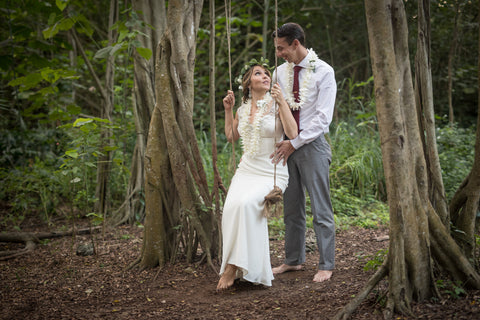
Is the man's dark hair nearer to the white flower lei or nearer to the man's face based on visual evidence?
the man's face

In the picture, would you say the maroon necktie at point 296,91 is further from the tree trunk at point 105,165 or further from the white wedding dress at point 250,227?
the tree trunk at point 105,165

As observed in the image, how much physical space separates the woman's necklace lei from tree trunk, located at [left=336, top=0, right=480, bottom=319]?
1131mm

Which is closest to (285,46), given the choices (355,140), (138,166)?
(138,166)

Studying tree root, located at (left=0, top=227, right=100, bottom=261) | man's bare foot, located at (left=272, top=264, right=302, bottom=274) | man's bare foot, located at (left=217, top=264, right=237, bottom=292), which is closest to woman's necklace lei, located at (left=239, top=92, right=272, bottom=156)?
man's bare foot, located at (left=217, top=264, right=237, bottom=292)

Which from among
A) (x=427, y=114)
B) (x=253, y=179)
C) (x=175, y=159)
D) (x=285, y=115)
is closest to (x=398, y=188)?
(x=427, y=114)

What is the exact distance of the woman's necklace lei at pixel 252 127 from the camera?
3.34 metres

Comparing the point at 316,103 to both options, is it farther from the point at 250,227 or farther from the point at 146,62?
the point at 146,62

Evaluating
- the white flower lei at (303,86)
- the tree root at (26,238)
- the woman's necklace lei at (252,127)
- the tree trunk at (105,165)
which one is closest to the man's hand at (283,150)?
the woman's necklace lei at (252,127)

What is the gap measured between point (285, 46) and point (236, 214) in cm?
138

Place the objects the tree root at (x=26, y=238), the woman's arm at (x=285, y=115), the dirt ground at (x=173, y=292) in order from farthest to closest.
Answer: the tree root at (x=26, y=238) → the woman's arm at (x=285, y=115) → the dirt ground at (x=173, y=292)

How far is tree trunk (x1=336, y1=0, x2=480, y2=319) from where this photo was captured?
7.67 ft

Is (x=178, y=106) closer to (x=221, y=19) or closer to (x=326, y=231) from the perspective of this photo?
(x=326, y=231)

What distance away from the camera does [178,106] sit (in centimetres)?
363

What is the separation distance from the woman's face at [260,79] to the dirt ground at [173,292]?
1.54 m
